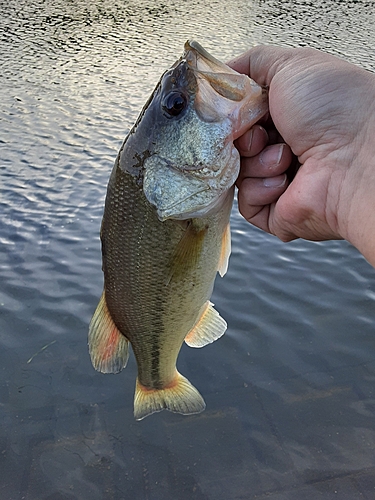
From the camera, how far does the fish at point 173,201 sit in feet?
7.14

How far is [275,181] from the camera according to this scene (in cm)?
263

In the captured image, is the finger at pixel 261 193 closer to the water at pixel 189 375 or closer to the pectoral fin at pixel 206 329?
the pectoral fin at pixel 206 329

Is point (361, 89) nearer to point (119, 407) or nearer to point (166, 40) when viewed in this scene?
point (119, 407)

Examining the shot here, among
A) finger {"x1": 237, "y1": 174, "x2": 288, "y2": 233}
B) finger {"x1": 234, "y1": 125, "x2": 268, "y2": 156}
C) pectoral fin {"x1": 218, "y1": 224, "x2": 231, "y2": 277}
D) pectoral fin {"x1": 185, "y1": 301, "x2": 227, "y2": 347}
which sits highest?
finger {"x1": 234, "y1": 125, "x2": 268, "y2": 156}

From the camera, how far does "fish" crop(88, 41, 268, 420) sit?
7.14ft

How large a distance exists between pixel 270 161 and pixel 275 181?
6.2 inches

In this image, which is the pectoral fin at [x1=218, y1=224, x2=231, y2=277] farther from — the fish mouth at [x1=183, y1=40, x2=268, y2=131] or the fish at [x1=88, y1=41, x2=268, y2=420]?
the fish mouth at [x1=183, y1=40, x2=268, y2=131]

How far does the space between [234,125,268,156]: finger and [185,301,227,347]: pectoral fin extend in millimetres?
939

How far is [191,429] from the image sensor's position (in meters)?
4.74

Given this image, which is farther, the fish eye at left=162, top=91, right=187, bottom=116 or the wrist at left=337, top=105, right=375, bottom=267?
the fish eye at left=162, top=91, right=187, bottom=116

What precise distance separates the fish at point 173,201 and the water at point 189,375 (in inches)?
90.7

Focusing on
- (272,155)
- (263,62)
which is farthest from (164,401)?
(263,62)

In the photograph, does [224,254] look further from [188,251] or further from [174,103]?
[174,103]

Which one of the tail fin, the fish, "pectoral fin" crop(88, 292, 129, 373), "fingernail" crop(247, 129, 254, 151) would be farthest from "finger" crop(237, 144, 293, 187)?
the tail fin
